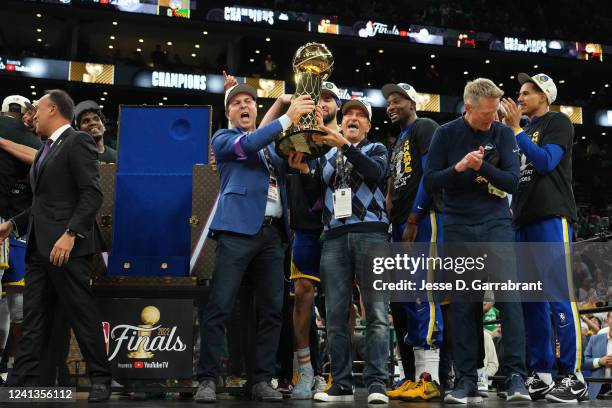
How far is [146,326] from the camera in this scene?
4078mm

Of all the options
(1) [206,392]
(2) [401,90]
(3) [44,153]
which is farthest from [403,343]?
(3) [44,153]

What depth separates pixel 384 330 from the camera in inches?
144

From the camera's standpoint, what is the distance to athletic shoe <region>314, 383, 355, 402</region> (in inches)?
142

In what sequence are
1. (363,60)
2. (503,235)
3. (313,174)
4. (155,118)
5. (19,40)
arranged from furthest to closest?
(363,60) < (19,40) < (155,118) < (313,174) < (503,235)

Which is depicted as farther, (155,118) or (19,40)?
(19,40)

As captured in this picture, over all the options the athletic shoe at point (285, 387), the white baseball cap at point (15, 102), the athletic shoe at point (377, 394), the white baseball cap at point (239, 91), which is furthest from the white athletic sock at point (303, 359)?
the white baseball cap at point (15, 102)

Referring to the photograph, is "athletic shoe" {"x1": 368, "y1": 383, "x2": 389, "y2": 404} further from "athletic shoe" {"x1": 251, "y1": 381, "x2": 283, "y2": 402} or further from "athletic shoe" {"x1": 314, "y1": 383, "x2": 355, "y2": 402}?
"athletic shoe" {"x1": 251, "y1": 381, "x2": 283, "y2": 402}

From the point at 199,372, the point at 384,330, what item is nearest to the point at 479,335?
the point at 384,330

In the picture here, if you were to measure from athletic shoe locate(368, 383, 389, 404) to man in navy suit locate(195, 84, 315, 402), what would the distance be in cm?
51

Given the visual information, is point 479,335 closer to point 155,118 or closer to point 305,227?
point 305,227

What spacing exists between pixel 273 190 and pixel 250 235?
1.15ft

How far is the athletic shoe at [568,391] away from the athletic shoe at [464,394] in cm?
41

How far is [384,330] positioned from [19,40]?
87.1 ft

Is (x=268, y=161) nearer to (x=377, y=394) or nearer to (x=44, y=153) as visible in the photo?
(x=44, y=153)
